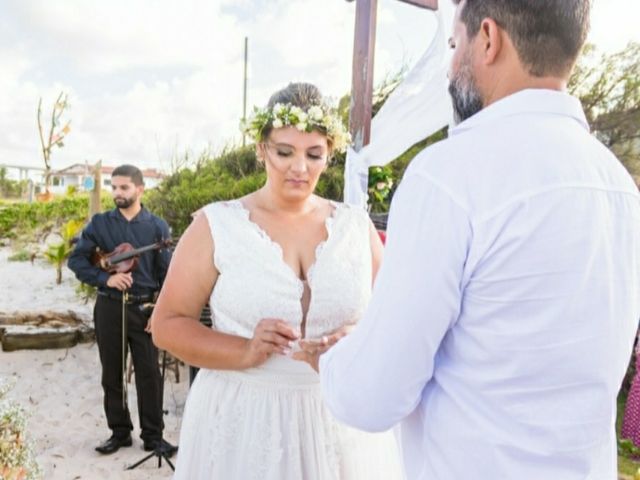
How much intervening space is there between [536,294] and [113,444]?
185 inches

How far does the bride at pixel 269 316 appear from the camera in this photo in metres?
1.84

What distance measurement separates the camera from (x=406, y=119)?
19.2ft

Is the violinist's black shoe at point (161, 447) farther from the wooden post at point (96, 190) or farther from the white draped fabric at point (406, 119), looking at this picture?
the wooden post at point (96, 190)

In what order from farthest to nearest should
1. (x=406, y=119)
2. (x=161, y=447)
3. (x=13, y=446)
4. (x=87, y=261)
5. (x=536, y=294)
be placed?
(x=406, y=119) → (x=87, y=261) → (x=161, y=447) → (x=13, y=446) → (x=536, y=294)

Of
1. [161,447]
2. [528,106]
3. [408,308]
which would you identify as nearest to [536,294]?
[408,308]

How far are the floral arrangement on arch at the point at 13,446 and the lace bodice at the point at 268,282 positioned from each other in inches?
30.2

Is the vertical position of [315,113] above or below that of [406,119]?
below

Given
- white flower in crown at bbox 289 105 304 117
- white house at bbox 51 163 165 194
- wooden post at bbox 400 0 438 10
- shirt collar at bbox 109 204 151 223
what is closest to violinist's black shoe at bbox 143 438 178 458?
shirt collar at bbox 109 204 151 223

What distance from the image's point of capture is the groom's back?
877mm

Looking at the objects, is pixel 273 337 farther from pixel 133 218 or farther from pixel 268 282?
pixel 133 218

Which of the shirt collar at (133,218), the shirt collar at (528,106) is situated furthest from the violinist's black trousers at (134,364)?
the shirt collar at (528,106)

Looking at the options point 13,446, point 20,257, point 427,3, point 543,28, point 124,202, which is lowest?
point 20,257

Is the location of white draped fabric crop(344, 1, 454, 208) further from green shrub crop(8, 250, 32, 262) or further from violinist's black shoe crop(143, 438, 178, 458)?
green shrub crop(8, 250, 32, 262)

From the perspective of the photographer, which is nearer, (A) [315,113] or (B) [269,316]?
(B) [269,316]
